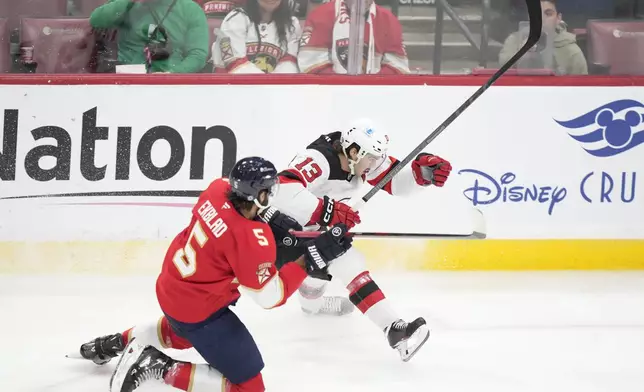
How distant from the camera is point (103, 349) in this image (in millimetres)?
3609

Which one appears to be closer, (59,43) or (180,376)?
(180,376)

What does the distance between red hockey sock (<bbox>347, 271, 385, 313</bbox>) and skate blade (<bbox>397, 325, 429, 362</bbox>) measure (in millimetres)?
207

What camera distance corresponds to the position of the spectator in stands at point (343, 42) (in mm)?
5199

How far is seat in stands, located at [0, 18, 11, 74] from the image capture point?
5.08 m

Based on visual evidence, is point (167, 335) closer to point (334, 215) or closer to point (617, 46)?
point (334, 215)

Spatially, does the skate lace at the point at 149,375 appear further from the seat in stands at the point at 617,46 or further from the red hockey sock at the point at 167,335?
the seat in stands at the point at 617,46

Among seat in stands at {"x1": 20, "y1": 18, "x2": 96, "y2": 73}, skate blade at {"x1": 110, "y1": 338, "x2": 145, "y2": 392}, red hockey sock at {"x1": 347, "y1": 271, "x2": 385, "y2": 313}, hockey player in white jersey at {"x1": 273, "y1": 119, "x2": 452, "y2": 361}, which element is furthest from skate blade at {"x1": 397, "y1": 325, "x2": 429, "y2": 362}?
seat in stands at {"x1": 20, "y1": 18, "x2": 96, "y2": 73}

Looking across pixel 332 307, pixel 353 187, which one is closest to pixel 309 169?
pixel 353 187

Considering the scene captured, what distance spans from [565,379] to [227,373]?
55.1 inches

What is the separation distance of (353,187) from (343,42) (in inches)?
52.3

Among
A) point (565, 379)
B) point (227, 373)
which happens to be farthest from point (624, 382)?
point (227, 373)

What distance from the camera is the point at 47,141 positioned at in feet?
16.5

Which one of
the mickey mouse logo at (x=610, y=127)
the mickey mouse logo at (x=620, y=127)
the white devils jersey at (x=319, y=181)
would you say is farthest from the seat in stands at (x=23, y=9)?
the mickey mouse logo at (x=620, y=127)

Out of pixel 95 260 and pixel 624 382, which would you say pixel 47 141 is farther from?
pixel 624 382
